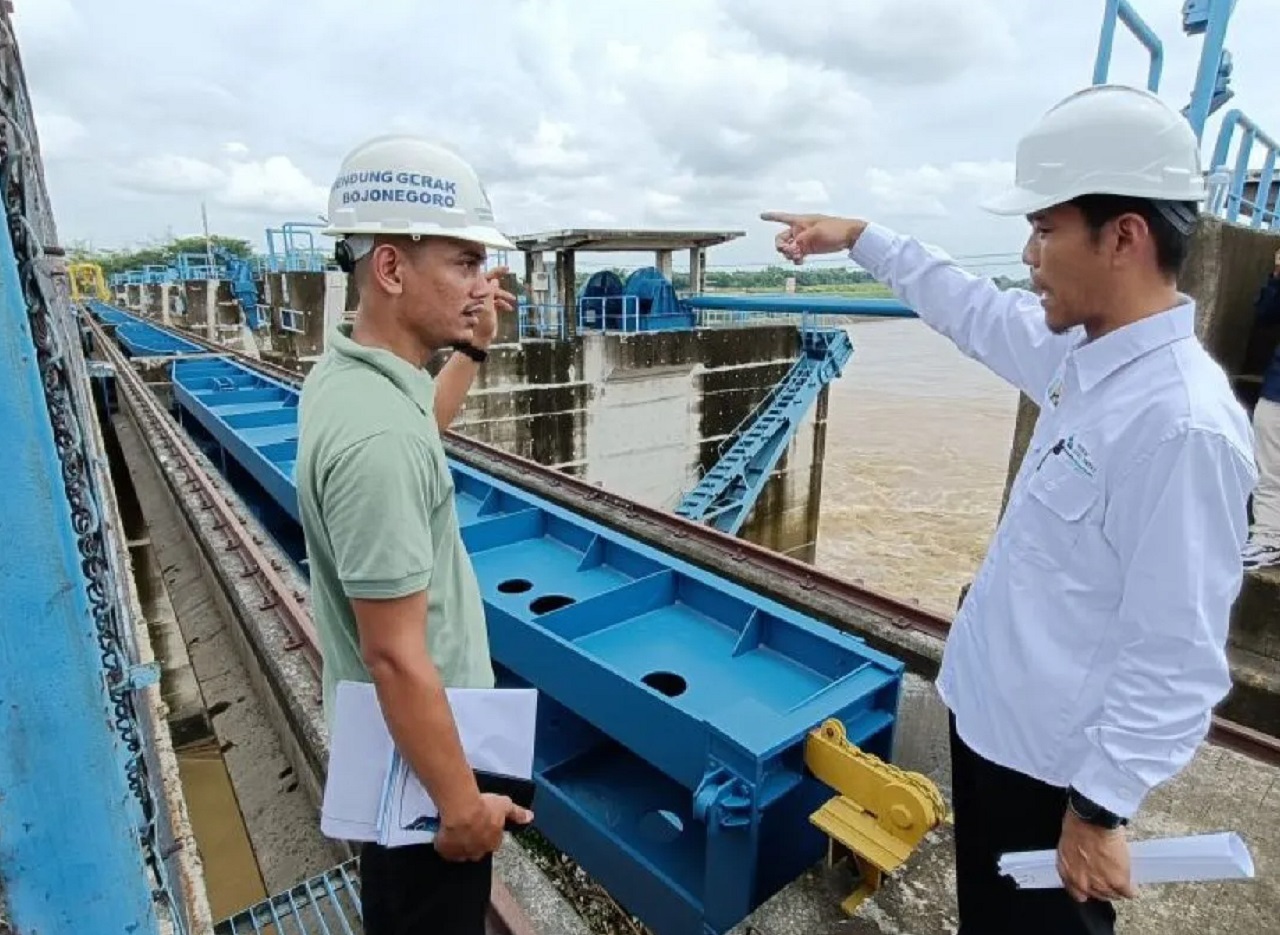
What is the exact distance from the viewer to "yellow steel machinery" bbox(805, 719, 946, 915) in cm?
204

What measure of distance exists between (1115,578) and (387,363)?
1.44 metres

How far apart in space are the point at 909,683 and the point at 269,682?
2941 millimetres

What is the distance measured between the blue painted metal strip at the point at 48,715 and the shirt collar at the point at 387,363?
0.47 metres

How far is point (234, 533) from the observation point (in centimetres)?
466

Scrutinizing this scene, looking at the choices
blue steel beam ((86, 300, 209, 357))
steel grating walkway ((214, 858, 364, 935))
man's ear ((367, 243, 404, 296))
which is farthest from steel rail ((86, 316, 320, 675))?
blue steel beam ((86, 300, 209, 357))

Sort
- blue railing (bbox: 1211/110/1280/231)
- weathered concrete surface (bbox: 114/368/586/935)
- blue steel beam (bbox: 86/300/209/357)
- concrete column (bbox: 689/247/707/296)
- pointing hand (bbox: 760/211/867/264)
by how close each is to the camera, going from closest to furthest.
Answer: pointing hand (bbox: 760/211/867/264) < weathered concrete surface (bbox: 114/368/586/935) < blue railing (bbox: 1211/110/1280/231) < blue steel beam (bbox: 86/300/209/357) < concrete column (bbox: 689/247/707/296)

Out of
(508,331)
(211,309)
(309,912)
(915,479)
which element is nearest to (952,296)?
(309,912)

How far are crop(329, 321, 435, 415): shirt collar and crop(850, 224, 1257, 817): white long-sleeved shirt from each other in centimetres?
128

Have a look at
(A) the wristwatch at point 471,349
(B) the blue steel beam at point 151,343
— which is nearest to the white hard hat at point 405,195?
(A) the wristwatch at point 471,349

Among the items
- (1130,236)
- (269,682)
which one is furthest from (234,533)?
(1130,236)

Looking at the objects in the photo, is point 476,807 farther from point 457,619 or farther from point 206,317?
point 206,317

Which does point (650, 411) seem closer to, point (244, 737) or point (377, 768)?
point (244, 737)

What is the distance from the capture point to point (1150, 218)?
125 centimetres

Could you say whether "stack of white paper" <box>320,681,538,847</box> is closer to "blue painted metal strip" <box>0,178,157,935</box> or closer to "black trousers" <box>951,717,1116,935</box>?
"blue painted metal strip" <box>0,178,157,935</box>
